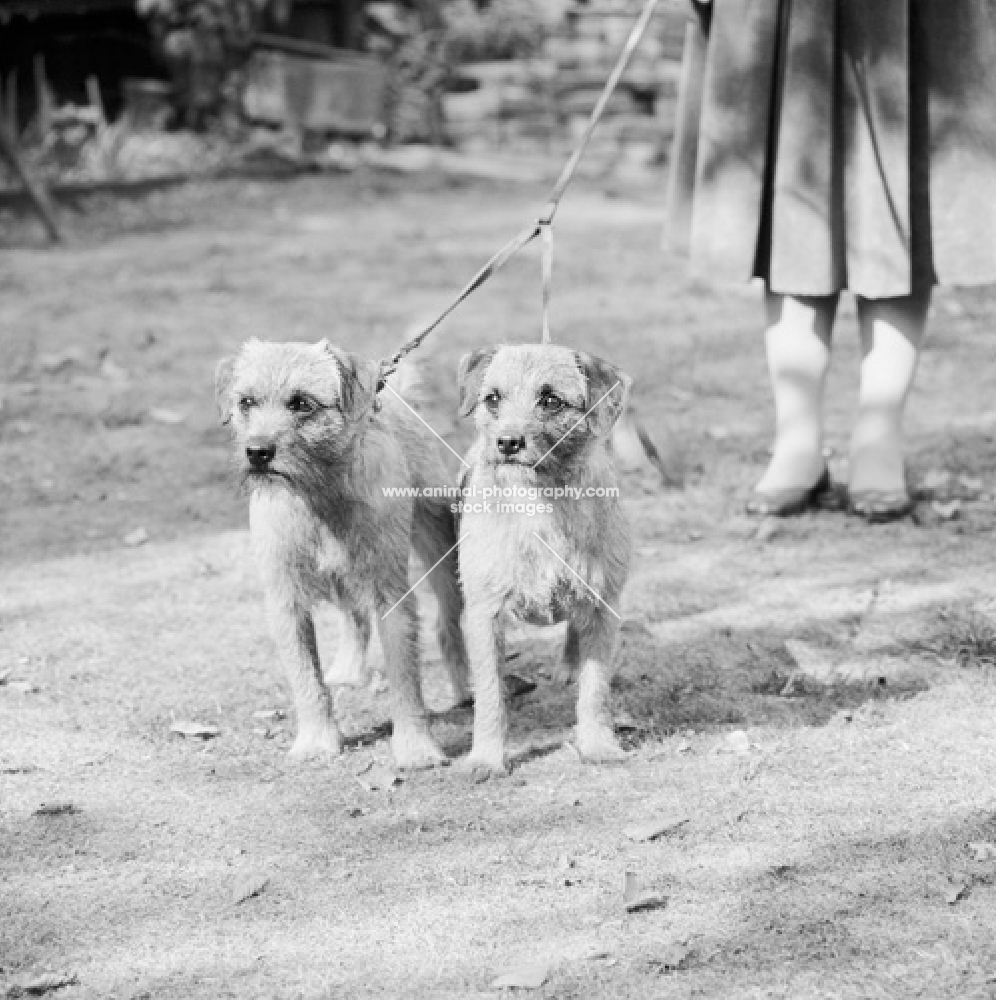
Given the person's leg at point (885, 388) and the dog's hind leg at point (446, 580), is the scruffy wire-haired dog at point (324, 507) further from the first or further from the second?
the person's leg at point (885, 388)

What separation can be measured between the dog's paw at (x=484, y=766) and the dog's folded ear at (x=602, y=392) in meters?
0.93

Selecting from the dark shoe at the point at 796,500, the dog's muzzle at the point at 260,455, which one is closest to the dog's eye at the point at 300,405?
the dog's muzzle at the point at 260,455

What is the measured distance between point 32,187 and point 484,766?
9.09m

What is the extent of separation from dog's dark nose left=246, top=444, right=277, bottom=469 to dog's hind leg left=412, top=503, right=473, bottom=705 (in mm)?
718

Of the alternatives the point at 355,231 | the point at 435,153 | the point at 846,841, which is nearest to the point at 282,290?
the point at 355,231

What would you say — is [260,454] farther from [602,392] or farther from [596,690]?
[596,690]

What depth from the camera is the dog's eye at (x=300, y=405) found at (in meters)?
4.00

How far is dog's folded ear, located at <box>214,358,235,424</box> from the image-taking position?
414 centimetres

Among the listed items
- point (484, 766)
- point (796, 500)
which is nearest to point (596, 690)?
point (484, 766)

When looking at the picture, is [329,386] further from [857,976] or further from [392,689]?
[857,976]

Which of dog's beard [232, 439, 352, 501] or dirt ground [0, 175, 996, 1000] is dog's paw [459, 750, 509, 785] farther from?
dog's beard [232, 439, 352, 501]

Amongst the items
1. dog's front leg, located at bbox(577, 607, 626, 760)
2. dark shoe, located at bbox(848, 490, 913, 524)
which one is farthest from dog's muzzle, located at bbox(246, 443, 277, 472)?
dark shoe, located at bbox(848, 490, 913, 524)

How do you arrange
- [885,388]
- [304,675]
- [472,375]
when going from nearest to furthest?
1. [472,375]
2. [304,675]
3. [885,388]

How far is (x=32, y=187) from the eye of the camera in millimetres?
11898
